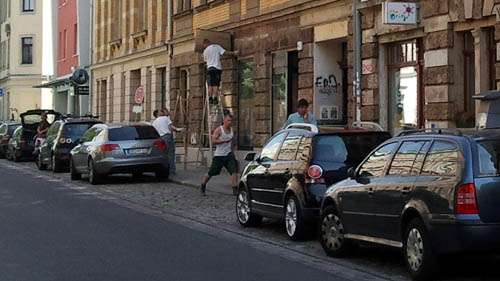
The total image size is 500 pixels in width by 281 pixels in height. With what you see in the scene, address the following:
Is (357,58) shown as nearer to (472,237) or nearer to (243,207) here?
(243,207)

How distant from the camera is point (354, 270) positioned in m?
9.85

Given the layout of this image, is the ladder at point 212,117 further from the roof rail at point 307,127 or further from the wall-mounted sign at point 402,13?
the roof rail at point 307,127

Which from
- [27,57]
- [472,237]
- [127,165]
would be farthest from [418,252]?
[27,57]

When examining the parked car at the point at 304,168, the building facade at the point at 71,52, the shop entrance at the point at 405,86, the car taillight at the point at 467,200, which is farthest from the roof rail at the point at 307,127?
the building facade at the point at 71,52

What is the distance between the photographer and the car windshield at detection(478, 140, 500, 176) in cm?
841

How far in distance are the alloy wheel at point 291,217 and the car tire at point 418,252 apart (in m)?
2.99

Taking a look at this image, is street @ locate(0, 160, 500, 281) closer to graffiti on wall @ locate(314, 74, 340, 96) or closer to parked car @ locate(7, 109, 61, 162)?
graffiti on wall @ locate(314, 74, 340, 96)

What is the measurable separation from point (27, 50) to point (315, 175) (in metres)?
58.1

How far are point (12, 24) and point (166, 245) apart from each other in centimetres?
5937

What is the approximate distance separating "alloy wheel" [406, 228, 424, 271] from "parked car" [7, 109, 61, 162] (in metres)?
27.0

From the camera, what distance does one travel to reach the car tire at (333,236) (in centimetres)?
1057

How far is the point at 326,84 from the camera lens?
2216cm

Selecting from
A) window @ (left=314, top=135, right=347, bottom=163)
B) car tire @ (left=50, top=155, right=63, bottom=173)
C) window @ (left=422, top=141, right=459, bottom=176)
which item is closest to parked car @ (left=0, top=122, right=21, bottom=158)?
car tire @ (left=50, top=155, right=63, bottom=173)

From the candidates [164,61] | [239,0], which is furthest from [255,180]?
[164,61]
